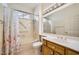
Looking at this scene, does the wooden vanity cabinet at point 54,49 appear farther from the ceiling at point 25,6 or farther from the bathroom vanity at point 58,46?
the ceiling at point 25,6

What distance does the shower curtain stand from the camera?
61.0 inches

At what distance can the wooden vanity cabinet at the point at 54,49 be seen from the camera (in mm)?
1483

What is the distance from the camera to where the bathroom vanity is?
57.9 inches

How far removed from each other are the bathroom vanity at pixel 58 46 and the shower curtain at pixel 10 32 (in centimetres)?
34

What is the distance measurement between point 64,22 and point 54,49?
0.34m

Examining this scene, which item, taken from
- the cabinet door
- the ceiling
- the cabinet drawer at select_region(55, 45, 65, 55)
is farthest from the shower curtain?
the cabinet drawer at select_region(55, 45, 65, 55)

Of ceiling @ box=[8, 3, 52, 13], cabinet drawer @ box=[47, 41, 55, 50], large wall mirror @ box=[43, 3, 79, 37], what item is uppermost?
ceiling @ box=[8, 3, 52, 13]

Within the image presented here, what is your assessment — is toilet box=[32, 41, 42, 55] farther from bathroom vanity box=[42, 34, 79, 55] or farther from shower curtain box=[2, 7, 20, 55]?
shower curtain box=[2, 7, 20, 55]

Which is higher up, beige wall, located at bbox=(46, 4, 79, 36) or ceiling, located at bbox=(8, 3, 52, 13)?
ceiling, located at bbox=(8, 3, 52, 13)

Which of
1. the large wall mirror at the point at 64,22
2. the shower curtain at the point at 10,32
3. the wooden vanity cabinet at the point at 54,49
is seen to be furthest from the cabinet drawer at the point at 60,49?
the shower curtain at the point at 10,32

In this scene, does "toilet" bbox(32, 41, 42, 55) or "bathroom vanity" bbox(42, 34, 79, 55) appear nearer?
"bathroom vanity" bbox(42, 34, 79, 55)

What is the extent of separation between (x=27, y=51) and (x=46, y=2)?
0.62 m

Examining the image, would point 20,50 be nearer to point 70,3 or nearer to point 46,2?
point 46,2
